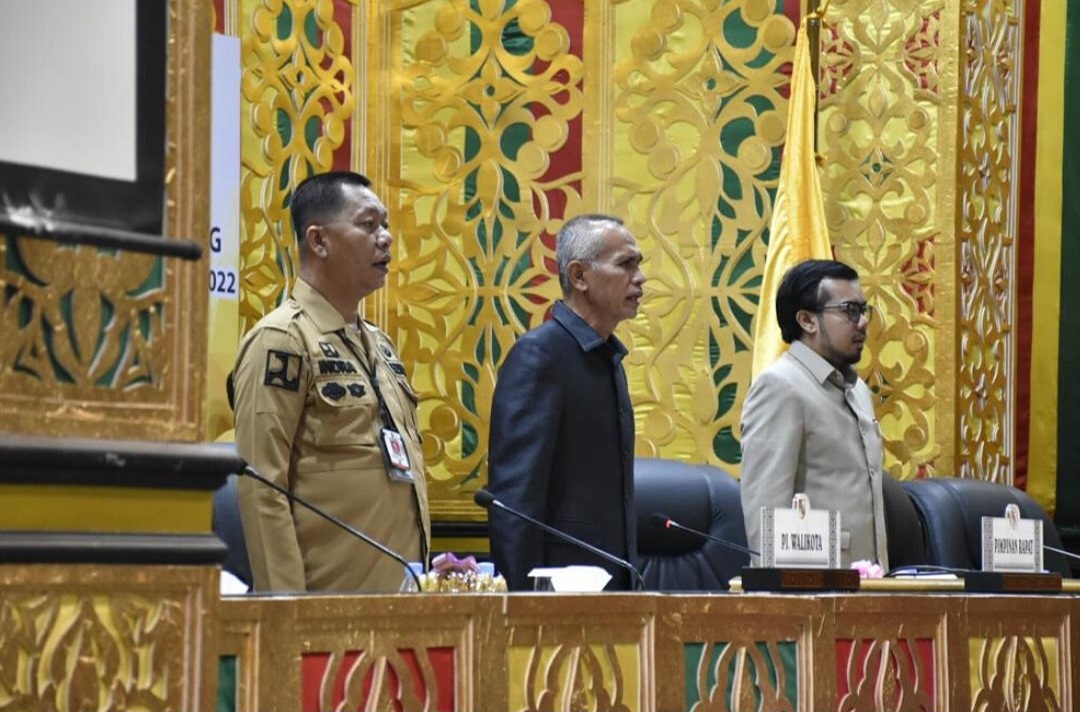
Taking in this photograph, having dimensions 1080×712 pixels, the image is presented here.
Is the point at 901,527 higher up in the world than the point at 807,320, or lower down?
lower down

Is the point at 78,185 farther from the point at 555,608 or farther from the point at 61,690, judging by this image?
the point at 555,608

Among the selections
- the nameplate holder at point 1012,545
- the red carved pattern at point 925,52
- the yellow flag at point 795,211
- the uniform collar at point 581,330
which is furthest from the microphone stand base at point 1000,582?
the red carved pattern at point 925,52

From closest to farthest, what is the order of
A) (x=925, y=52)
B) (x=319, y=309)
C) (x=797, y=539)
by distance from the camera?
(x=797, y=539) → (x=319, y=309) → (x=925, y=52)

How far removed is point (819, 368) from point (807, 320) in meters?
0.18

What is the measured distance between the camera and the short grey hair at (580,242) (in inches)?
152

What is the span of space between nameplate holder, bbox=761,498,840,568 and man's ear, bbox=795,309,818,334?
121 cm

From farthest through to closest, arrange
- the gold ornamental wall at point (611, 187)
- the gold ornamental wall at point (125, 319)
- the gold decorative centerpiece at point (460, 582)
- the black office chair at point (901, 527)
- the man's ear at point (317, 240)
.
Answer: the gold ornamental wall at point (611, 187) → the black office chair at point (901, 527) → the man's ear at point (317, 240) → the gold decorative centerpiece at point (460, 582) → the gold ornamental wall at point (125, 319)

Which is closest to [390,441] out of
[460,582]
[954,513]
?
[460,582]

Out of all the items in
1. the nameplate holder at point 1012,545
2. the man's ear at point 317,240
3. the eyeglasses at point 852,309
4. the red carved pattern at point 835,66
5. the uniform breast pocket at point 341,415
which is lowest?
the nameplate holder at point 1012,545

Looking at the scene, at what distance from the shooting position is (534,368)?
12.0 ft

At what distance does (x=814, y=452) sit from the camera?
408 cm

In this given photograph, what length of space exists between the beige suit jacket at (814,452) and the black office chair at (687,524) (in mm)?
478

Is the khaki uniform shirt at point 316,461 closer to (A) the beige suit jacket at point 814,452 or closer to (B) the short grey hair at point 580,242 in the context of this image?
(B) the short grey hair at point 580,242

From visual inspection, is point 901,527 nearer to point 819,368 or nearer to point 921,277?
point 921,277
